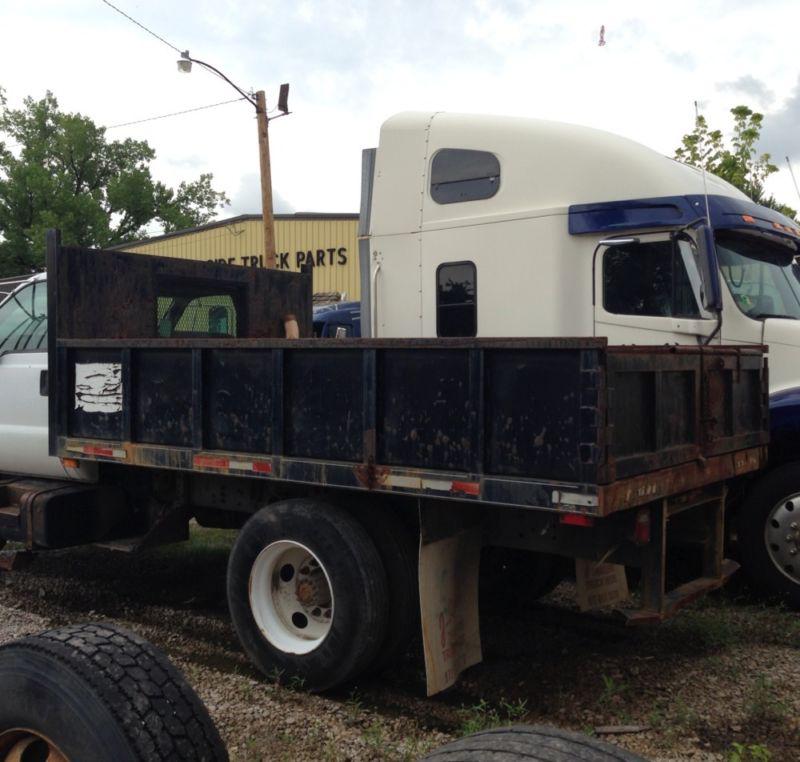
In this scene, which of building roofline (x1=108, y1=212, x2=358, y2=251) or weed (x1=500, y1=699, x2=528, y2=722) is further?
building roofline (x1=108, y1=212, x2=358, y2=251)

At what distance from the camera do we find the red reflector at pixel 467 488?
3.75m

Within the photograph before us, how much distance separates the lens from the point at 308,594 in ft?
15.0

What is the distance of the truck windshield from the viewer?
586cm

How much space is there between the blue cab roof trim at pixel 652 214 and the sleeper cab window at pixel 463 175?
68 centimetres

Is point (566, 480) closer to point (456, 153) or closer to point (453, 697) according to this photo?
point (453, 697)

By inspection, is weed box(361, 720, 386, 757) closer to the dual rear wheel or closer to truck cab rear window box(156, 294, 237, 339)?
the dual rear wheel

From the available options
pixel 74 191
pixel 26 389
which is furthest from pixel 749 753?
pixel 74 191

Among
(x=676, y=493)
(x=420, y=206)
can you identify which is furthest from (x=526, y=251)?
(x=676, y=493)

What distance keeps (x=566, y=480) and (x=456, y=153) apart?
11.9ft

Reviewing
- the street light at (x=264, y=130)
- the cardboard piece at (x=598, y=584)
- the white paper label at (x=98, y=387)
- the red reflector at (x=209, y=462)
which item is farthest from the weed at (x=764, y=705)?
the street light at (x=264, y=130)

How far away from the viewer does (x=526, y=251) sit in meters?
6.08

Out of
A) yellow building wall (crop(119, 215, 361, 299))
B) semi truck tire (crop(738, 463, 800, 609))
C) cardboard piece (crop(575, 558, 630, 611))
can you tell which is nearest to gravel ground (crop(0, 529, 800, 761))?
semi truck tire (crop(738, 463, 800, 609))

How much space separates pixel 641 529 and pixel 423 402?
3.57 ft

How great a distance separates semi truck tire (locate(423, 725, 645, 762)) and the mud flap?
206 cm
